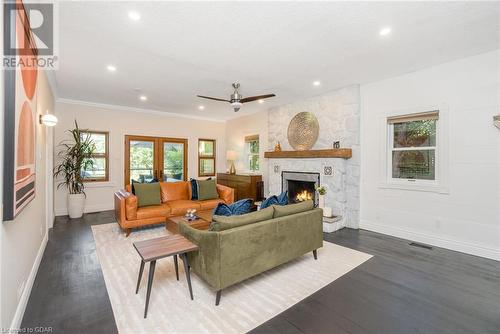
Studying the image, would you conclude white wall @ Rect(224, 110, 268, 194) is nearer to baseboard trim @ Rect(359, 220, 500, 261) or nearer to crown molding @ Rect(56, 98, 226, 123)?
crown molding @ Rect(56, 98, 226, 123)

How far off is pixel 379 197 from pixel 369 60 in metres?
2.45

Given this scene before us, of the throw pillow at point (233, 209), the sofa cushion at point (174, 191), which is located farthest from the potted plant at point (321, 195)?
the sofa cushion at point (174, 191)

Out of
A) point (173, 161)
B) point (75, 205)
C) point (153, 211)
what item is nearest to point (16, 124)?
Result: point (153, 211)

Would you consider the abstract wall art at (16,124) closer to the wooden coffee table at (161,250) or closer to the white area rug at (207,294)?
the wooden coffee table at (161,250)

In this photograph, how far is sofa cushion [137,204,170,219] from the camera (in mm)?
4277

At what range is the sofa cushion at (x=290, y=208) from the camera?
9.21 ft

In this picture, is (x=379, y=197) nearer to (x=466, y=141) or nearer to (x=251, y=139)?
(x=466, y=141)

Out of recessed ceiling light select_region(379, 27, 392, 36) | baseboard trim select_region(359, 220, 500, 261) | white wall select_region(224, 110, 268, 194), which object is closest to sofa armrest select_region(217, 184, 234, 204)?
white wall select_region(224, 110, 268, 194)

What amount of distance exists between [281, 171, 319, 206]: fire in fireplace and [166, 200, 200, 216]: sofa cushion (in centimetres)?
228

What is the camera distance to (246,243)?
238 centimetres

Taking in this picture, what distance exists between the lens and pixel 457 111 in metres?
3.57

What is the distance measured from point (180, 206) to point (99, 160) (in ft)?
10.3

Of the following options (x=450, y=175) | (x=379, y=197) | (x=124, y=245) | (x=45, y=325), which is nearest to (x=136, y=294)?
(x=45, y=325)

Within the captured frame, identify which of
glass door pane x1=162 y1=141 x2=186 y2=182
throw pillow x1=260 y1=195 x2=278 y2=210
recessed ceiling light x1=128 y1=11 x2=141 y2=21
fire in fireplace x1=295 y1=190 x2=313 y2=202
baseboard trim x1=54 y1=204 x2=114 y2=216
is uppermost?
recessed ceiling light x1=128 y1=11 x2=141 y2=21
